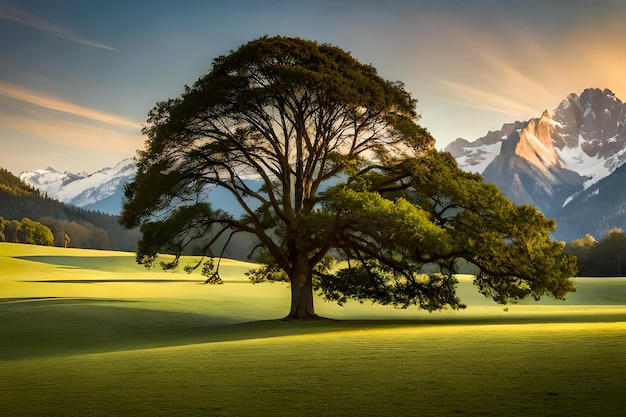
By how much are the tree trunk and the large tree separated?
0.20ft

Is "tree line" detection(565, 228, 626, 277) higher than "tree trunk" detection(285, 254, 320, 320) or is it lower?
higher

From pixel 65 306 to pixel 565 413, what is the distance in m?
37.2

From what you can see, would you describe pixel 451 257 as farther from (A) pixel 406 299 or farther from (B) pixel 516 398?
(B) pixel 516 398

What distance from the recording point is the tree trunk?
109 feet

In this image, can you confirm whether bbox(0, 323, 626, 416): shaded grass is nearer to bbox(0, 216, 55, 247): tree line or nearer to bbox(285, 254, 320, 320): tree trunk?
bbox(285, 254, 320, 320): tree trunk

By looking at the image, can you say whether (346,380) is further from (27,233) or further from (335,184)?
(27,233)

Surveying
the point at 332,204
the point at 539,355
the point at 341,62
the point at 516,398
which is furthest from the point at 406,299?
the point at 516,398

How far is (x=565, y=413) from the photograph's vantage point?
852 cm

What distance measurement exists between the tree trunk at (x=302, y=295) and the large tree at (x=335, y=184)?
0.20 feet

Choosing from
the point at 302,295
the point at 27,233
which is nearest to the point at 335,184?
the point at 302,295

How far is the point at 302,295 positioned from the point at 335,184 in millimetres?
6840

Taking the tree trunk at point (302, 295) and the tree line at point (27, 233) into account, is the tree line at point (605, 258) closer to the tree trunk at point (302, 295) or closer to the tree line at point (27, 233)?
the tree trunk at point (302, 295)

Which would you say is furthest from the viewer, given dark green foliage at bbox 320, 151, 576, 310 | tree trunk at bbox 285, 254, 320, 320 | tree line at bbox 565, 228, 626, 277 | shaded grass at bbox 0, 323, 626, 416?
tree line at bbox 565, 228, 626, 277

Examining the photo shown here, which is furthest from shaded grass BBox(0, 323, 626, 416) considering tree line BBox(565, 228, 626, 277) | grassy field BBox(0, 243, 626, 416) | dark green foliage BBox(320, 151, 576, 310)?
tree line BBox(565, 228, 626, 277)
